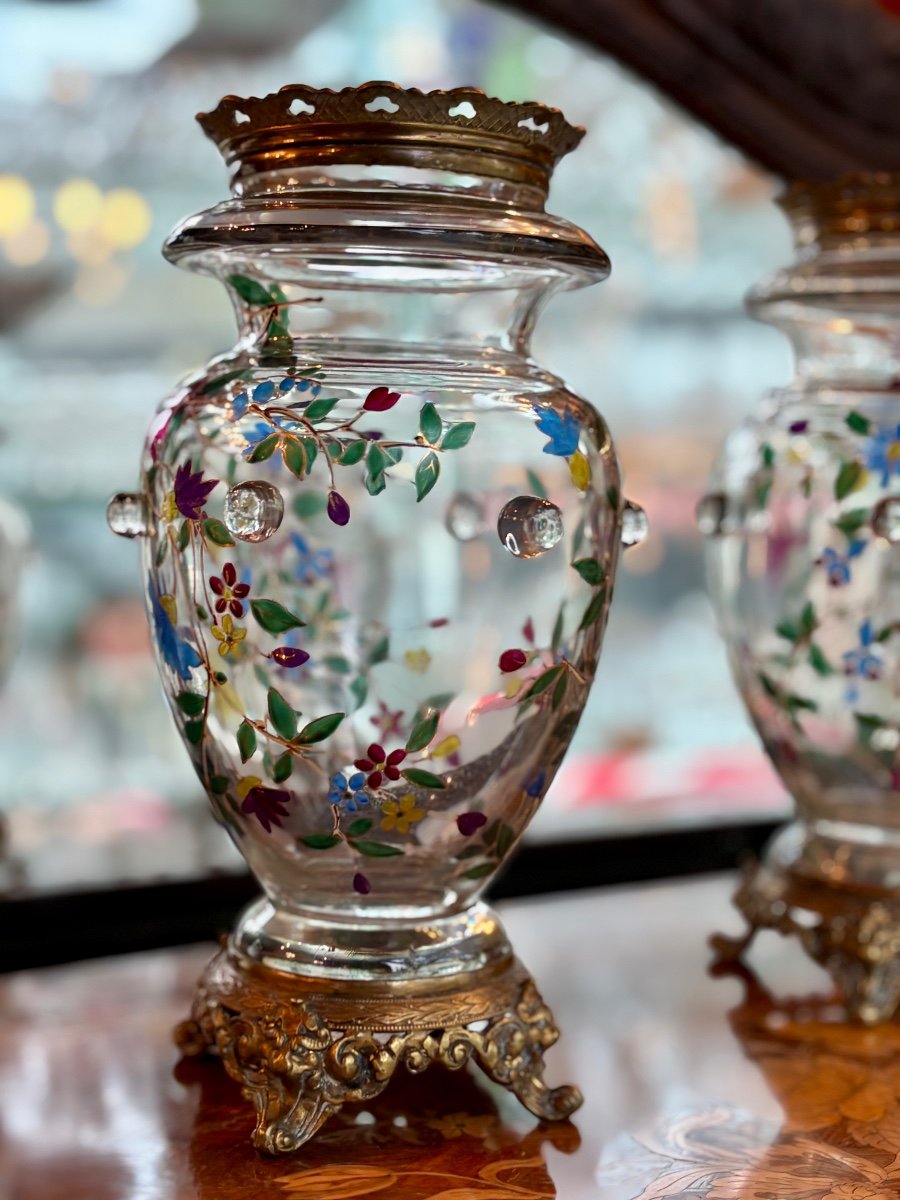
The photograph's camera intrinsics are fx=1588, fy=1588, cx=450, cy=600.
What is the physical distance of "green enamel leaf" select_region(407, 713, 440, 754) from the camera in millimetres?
803

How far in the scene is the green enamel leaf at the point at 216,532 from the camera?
2.58 feet

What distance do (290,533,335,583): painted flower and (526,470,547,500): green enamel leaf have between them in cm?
14

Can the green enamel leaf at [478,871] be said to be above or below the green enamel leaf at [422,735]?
below

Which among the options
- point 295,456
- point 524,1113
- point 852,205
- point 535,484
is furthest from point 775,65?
point 524,1113

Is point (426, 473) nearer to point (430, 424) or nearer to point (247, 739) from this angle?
point (430, 424)

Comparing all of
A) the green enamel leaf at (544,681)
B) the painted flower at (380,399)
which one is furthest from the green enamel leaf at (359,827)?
the painted flower at (380,399)

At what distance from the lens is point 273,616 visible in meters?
0.78

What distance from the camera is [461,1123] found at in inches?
33.0

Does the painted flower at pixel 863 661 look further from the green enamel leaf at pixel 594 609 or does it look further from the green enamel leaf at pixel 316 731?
the green enamel leaf at pixel 316 731

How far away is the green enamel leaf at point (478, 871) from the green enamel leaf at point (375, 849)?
0.16ft

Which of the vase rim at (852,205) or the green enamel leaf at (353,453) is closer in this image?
the green enamel leaf at (353,453)

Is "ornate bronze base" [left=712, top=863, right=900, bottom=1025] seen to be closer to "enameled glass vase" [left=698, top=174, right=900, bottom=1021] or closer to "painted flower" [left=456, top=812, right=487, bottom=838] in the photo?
"enameled glass vase" [left=698, top=174, right=900, bottom=1021]

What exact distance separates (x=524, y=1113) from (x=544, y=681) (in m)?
0.24

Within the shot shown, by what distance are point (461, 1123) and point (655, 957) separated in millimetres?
350
